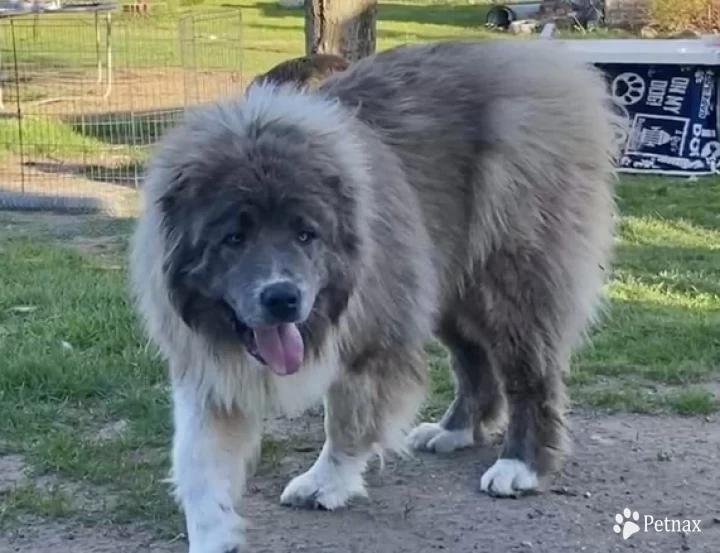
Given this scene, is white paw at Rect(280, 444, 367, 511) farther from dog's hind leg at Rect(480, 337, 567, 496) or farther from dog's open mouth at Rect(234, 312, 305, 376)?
dog's open mouth at Rect(234, 312, 305, 376)

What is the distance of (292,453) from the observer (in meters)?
4.61

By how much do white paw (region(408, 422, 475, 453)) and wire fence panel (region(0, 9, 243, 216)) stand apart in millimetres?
3833

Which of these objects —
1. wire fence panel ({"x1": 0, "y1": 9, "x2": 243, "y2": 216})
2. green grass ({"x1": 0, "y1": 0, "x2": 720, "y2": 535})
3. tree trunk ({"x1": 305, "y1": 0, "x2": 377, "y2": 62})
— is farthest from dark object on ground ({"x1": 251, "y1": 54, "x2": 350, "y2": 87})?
green grass ({"x1": 0, "y1": 0, "x2": 720, "y2": 535})

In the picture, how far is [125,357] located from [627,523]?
2.43 meters

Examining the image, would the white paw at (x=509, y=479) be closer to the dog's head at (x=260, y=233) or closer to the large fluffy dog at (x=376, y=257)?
the large fluffy dog at (x=376, y=257)

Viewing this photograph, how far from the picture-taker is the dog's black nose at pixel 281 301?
3389mm

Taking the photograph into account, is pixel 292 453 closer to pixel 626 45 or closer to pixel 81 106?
pixel 626 45

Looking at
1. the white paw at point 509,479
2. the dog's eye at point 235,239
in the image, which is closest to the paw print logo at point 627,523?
the white paw at point 509,479

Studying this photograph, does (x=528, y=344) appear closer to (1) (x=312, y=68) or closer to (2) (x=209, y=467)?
(2) (x=209, y=467)

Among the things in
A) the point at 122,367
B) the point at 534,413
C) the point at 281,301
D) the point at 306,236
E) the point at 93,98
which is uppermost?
the point at 306,236

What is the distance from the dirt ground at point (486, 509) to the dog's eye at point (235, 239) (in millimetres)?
952

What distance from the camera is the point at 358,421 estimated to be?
406cm

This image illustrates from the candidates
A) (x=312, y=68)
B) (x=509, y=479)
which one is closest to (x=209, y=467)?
(x=509, y=479)

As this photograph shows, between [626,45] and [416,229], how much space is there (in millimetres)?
7809
